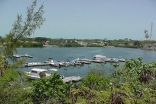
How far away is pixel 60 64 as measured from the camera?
2581 centimetres

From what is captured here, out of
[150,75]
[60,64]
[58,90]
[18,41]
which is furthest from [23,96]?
[60,64]

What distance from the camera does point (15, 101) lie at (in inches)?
75.0

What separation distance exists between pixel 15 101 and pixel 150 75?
1.71 m

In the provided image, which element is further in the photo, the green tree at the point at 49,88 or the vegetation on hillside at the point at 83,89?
the green tree at the point at 49,88

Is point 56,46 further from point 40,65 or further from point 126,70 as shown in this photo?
point 126,70

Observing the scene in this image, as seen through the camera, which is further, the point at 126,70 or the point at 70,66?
the point at 70,66

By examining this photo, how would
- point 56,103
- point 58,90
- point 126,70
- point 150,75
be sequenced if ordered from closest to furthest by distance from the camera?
point 56,103 < point 58,90 < point 150,75 < point 126,70

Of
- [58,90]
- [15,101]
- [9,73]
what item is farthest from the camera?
[58,90]

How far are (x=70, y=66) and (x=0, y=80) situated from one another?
24391 mm

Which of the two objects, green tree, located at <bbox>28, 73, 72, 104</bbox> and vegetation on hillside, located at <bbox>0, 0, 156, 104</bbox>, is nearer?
vegetation on hillside, located at <bbox>0, 0, 156, 104</bbox>

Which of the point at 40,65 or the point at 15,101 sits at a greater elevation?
the point at 15,101

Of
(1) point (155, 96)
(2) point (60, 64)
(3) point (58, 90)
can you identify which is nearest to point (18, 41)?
(3) point (58, 90)

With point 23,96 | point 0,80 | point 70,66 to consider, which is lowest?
point 70,66

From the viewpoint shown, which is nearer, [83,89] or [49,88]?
[83,89]
